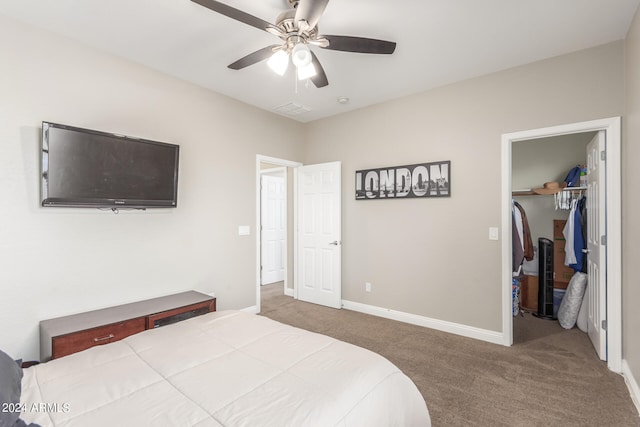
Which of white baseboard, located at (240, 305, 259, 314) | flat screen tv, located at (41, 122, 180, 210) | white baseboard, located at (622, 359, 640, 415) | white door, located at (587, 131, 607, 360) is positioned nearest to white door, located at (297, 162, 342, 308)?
white baseboard, located at (240, 305, 259, 314)

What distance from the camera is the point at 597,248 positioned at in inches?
110

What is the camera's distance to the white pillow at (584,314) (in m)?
3.32

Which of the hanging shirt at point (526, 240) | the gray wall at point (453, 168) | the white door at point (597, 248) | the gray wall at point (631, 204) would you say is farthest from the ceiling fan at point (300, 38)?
the hanging shirt at point (526, 240)

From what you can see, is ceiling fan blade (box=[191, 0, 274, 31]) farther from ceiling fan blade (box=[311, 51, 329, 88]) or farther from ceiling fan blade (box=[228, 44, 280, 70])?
ceiling fan blade (box=[311, 51, 329, 88])

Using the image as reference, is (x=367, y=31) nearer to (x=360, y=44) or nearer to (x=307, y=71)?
(x=360, y=44)

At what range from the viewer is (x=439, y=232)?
138 inches

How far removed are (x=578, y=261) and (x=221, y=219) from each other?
4181 millimetres

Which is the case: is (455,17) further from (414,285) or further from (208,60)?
(414,285)

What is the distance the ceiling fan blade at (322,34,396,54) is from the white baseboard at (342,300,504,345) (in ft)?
9.48

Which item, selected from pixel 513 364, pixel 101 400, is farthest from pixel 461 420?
pixel 101 400

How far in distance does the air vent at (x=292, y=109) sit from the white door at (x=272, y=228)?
72.0 inches

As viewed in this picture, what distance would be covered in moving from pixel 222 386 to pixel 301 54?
1855 mm

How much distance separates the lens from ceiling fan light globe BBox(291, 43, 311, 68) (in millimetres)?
1898

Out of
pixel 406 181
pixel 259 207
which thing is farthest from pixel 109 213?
pixel 406 181
